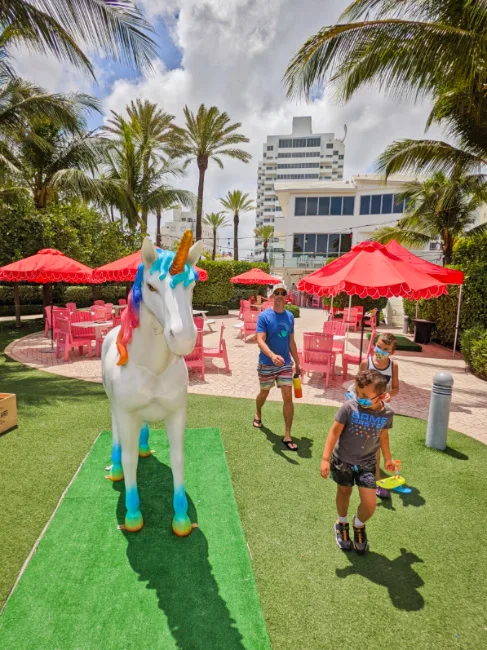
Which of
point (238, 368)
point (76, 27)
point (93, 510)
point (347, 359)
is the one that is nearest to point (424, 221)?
point (347, 359)

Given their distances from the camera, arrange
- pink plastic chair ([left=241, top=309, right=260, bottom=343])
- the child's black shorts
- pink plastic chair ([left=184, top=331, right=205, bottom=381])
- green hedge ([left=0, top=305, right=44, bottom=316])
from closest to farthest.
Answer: the child's black shorts
pink plastic chair ([left=184, top=331, right=205, bottom=381])
pink plastic chair ([left=241, top=309, right=260, bottom=343])
green hedge ([left=0, top=305, right=44, bottom=316])

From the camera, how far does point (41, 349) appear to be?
34.5 ft

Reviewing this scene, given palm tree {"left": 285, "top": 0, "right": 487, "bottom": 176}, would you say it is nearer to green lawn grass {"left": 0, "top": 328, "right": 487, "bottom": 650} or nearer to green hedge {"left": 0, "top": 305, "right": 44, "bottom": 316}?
green lawn grass {"left": 0, "top": 328, "right": 487, "bottom": 650}

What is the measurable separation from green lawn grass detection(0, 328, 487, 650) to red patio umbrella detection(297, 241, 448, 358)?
2506mm

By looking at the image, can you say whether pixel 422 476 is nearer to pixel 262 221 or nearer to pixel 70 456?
pixel 70 456

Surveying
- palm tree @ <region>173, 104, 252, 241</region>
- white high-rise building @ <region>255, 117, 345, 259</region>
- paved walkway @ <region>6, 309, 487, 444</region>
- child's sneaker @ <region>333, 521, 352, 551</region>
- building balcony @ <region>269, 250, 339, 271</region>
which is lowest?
child's sneaker @ <region>333, 521, 352, 551</region>

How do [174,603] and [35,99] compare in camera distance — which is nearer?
[174,603]

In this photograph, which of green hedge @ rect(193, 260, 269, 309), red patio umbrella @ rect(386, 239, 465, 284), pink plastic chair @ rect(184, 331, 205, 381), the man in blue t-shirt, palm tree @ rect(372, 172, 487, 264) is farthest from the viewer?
green hedge @ rect(193, 260, 269, 309)

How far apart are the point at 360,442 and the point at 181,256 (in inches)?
78.7

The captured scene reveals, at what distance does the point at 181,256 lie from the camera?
2.03m

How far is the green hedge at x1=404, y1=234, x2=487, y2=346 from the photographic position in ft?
32.9

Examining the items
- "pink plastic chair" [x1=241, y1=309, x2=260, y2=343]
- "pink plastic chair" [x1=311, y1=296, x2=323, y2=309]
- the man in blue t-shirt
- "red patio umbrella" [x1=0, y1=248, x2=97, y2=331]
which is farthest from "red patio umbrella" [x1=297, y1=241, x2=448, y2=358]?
"pink plastic chair" [x1=311, y1=296, x2=323, y2=309]

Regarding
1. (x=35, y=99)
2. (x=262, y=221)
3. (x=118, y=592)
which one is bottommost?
(x=118, y=592)

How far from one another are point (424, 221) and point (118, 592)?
19.6 metres
